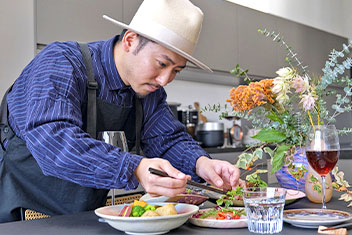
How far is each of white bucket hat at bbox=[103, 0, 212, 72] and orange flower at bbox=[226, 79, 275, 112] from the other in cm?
27

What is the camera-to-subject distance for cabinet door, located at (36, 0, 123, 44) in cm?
265

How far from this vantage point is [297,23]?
484cm

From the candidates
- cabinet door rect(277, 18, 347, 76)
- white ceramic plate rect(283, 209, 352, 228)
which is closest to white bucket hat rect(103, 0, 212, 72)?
white ceramic plate rect(283, 209, 352, 228)

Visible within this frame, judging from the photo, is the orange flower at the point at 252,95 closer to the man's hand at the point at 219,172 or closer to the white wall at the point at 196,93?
the man's hand at the point at 219,172

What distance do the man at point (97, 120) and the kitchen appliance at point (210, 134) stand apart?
182 cm

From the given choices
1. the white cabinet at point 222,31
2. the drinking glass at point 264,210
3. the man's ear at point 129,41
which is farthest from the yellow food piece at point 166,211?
→ the white cabinet at point 222,31

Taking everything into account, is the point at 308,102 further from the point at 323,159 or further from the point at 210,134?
the point at 210,134

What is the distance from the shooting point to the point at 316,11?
5.50 metres

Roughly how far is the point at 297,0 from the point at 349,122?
5.60ft

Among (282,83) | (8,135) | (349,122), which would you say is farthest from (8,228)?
(349,122)

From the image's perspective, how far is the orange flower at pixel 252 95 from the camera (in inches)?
46.3

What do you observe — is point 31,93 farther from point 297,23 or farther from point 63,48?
point 297,23

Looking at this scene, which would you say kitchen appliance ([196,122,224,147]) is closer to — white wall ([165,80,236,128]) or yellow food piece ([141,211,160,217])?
white wall ([165,80,236,128])

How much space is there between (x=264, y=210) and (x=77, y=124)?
560mm
